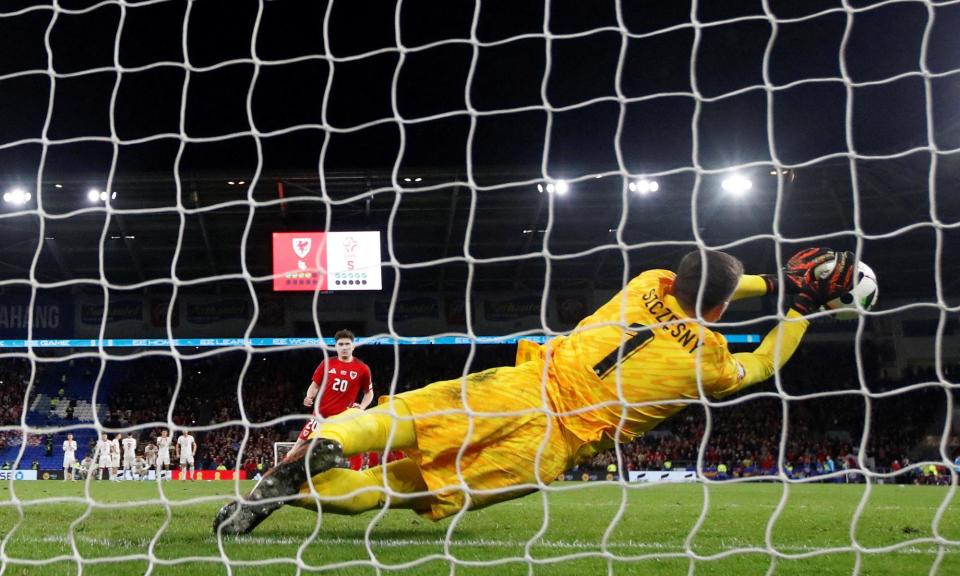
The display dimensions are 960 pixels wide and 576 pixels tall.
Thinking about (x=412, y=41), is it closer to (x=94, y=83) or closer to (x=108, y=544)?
(x=94, y=83)

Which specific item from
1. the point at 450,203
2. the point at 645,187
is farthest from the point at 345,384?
the point at 450,203

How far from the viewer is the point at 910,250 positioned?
24.7 metres

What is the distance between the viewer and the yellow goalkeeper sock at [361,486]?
13.5 ft

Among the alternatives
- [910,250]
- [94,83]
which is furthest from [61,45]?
[910,250]

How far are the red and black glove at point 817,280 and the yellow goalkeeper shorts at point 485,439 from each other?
123 centimetres

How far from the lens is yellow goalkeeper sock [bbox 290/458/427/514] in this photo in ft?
13.5

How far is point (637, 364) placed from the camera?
3852 millimetres

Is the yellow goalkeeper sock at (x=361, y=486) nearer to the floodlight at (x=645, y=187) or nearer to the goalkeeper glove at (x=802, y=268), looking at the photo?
the goalkeeper glove at (x=802, y=268)

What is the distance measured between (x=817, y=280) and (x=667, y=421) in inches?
876

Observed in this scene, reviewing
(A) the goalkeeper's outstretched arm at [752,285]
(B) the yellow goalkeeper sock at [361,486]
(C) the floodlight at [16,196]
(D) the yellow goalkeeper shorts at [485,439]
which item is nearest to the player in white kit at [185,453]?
(C) the floodlight at [16,196]

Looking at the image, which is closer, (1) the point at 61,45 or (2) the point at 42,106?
(1) the point at 61,45

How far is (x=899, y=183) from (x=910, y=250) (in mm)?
3298

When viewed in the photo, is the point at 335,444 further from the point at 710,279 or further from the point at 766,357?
the point at 766,357

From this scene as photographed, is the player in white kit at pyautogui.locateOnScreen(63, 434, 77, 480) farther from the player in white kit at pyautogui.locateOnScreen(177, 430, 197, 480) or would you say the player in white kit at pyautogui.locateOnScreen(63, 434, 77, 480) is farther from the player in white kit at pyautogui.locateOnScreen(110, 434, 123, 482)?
the player in white kit at pyautogui.locateOnScreen(177, 430, 197, 480)
